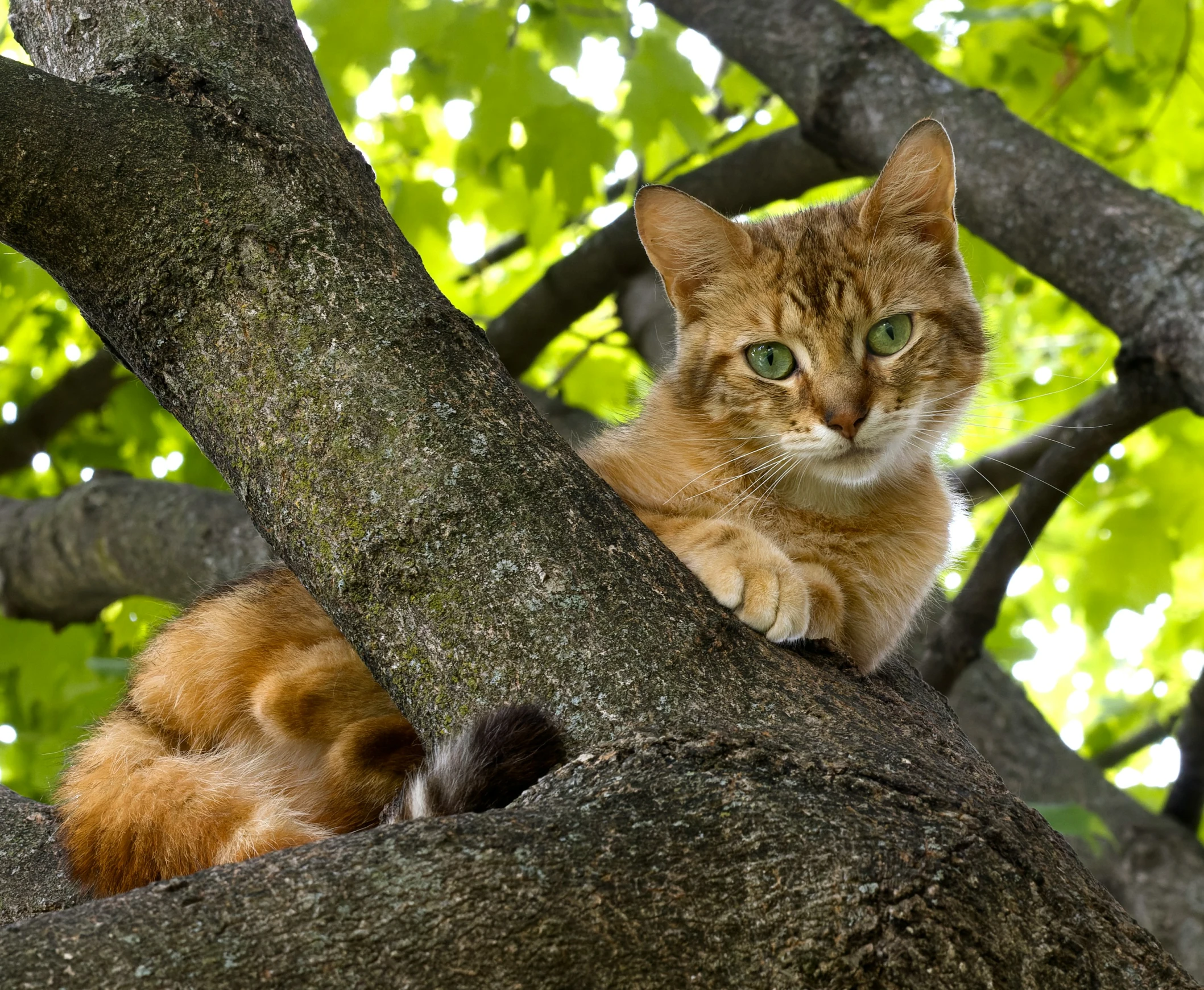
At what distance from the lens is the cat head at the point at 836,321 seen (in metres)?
2.63

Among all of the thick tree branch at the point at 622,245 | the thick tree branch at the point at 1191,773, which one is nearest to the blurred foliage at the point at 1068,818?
the thick tree branch at the point at 1191,773

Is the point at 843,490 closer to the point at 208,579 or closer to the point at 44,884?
the point at 44,884

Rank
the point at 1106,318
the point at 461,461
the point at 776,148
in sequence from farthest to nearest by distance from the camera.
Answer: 1. the point at 776,148
2. the point at 1106,318
3. the point at 461,461

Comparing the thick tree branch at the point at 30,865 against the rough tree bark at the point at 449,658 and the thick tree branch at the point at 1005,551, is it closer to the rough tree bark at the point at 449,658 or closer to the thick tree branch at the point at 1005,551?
the rough tree bark at the point at 449,658

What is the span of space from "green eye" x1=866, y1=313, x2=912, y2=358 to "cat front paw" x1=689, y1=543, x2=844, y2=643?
704mm

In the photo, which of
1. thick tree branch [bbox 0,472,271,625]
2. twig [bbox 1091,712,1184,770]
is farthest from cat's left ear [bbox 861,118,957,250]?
twig [bbox 1091,712,1184,770]

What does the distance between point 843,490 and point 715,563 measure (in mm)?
737

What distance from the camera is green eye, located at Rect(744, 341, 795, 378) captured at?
8.98 feet

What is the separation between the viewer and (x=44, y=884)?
1919 millimetres

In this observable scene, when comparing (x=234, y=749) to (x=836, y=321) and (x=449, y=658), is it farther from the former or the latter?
(x=836, y=321)

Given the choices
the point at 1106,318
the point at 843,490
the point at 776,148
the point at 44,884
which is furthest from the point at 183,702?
the point at 776,148

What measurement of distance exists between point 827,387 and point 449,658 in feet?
4.75

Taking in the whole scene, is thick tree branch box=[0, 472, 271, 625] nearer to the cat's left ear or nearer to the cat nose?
the cat nose

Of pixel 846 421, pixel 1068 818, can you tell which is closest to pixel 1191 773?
pixel 1068 818
